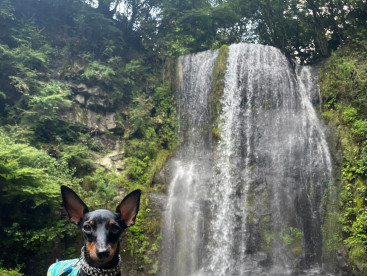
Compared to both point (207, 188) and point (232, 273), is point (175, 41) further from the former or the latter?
point (232, 273)

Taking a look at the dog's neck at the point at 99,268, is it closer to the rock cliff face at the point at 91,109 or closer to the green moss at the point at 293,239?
the green moss at the point at 293,239

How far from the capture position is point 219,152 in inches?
451

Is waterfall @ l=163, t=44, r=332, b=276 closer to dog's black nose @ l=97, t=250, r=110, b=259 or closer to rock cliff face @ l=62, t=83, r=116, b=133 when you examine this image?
rock cliff face @ l=62, t=83, r=116, b=133

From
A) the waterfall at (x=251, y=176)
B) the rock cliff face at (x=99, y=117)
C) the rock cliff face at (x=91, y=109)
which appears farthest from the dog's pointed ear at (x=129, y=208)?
the rock cliff face at (x=91, y=109)

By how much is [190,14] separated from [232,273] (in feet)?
44.1

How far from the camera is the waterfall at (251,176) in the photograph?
923 centimetres

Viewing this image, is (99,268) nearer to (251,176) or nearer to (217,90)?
(251,176)

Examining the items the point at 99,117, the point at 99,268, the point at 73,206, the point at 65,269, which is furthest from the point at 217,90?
the point at 99,268

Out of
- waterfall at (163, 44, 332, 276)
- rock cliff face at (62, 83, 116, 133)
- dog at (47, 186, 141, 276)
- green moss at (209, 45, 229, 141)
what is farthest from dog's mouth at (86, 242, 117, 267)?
rock cliff face at (62, 83, 116, 133)

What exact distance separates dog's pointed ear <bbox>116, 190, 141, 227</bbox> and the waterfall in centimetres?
739

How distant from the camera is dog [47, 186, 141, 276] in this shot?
2.22m

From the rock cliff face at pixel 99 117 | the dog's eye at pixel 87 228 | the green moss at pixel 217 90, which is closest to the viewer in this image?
the dog's eye at pixel 87 228

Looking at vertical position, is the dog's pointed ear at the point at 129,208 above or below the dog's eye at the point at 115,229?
above

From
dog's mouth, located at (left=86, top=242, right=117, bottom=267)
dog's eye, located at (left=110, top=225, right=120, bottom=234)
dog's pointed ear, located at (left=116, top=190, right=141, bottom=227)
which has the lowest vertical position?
dog's mouth, located at (left=86, top=242, right=117, bottom=267)
